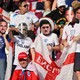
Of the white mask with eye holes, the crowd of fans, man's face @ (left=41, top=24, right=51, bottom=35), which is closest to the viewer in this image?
the crowd of fans

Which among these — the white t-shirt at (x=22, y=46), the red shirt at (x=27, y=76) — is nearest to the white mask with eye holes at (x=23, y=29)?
the white t-shirt at (x=22, y=46)

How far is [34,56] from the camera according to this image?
12.4 m

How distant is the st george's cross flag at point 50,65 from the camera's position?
1184cm

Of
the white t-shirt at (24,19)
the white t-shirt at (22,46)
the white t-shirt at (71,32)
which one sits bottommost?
the white t-shirt at (22,46)

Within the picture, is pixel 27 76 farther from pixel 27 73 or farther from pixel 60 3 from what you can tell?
pixel 60 3

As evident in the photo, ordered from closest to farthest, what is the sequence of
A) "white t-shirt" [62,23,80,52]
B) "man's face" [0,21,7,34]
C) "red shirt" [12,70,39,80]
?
1. "red shirt" [12,70,39,80]
2. "white t-shirt" [62,23,80,52]
3. "man's face" [0,21,7,34]

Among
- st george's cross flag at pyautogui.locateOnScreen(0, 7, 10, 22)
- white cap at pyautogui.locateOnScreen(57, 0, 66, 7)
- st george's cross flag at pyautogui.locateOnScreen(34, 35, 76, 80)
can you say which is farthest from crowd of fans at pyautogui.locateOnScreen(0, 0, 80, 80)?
st george's cross flag at pyautogui.locateOnScreen(0, 7, 10, 22)

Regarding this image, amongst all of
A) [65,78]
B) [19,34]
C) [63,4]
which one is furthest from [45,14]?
[65,78]

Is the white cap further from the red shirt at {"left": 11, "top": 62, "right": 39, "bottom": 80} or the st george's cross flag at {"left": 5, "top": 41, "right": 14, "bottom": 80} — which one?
the red shirt at {"left": 11, "top": 62, "right": 39, "bottom": 80}

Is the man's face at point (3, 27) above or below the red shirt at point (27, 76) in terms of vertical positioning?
above

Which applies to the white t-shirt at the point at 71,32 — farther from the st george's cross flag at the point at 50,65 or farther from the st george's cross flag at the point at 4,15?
the st george's cross flag at the point at 4,15

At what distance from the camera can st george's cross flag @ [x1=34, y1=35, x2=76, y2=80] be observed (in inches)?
466

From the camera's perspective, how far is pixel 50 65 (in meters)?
12.2

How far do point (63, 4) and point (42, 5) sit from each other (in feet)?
4.59
